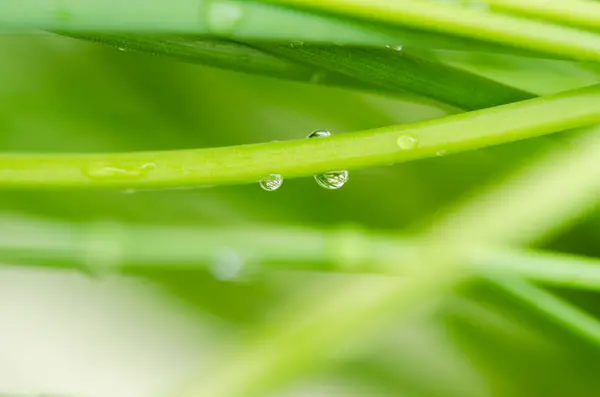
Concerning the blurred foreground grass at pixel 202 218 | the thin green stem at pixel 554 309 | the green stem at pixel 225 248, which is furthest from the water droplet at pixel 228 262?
the blurred foreground grass at pixel 202 218

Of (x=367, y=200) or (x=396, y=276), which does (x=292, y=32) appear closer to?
(x=396, y=276)

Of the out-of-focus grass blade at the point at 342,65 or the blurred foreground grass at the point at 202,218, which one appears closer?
Answer: the out-of-focus grass blade at the point at 342,65

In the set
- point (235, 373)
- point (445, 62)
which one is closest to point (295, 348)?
point (235, 373)

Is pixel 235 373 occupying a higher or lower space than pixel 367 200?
lower

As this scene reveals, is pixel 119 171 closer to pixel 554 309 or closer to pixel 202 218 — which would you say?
pixel 554 309

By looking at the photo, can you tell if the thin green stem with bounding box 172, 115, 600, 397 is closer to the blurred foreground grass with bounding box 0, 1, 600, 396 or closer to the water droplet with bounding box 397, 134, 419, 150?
the water droplet with bounding box 397, 134, 419, 150

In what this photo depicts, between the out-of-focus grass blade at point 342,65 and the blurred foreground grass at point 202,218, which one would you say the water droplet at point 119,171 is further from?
the blurred foreground grass at point 202,218

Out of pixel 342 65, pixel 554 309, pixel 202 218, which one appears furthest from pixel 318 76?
pixel 202 218
